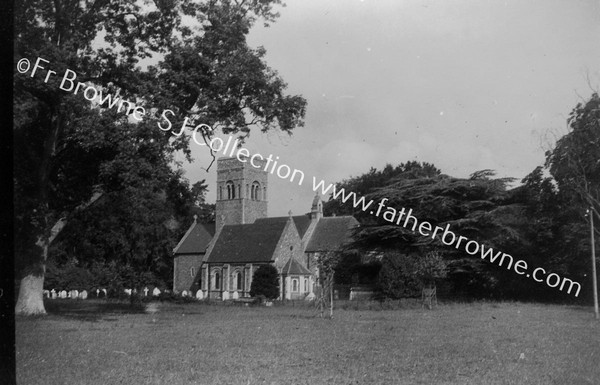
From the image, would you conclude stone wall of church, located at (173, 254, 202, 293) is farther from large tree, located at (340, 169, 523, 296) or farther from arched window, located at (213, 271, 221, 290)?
large tree, located at (340, 169, 523, 296)

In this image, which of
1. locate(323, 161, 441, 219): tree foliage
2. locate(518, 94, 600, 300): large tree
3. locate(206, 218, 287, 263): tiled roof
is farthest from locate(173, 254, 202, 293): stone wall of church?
locate(518, 94, 600, 300): large tree

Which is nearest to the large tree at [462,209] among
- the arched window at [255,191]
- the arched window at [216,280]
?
the arched window at [216,280]

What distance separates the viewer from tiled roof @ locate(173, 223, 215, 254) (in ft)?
216

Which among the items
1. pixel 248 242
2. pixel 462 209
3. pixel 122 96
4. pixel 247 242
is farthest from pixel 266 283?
pixel 122 96

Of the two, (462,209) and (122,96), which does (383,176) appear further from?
(122,96)

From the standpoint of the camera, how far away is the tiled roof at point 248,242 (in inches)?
2227

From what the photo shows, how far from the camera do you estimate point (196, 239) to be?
66.9 meters

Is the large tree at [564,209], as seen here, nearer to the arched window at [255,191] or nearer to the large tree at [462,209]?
the large tree at [462,209]

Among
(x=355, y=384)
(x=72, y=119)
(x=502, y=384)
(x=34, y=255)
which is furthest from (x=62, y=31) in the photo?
(x=502, y=384)

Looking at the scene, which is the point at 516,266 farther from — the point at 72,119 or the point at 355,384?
the point at 355,384

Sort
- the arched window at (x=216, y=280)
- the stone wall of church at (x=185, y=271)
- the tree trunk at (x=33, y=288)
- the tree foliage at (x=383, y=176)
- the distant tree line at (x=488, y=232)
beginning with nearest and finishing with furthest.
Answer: the tree trunk at (x=33, y=288), the distant tree line at (x=488, y=232), the tree foliage at (x=383, y=176), the arched window at (x=216, y=280), the stone wall of church at (x=185, y=271)

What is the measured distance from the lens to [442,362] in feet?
34.1

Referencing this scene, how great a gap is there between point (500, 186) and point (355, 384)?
83.6 feet

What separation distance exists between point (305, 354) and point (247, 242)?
48.1m
